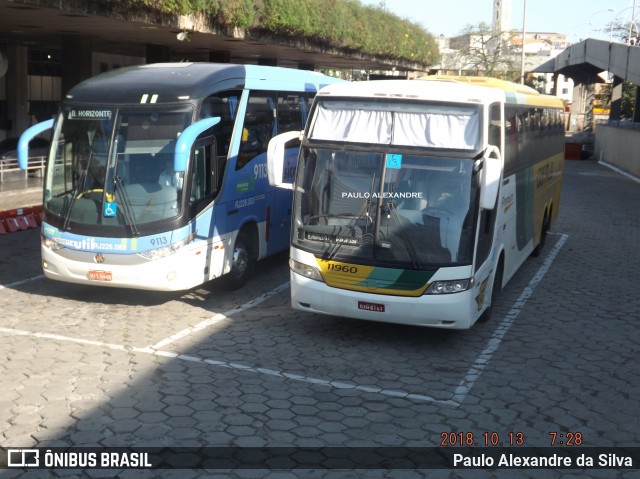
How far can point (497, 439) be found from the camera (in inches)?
283

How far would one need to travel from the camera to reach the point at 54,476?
20.4 feet

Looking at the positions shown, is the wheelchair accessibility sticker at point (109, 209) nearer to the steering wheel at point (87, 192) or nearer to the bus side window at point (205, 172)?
the steering wheel at point (87, 192)

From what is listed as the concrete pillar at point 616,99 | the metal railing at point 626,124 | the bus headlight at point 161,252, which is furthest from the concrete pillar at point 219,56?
the concrete pillar at point 616,99

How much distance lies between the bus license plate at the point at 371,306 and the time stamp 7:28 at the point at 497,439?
94.4 inches

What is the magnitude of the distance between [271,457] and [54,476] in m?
1.66

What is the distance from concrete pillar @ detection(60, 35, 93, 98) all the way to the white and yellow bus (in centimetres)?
1540

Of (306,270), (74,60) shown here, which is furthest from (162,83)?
(74,60)

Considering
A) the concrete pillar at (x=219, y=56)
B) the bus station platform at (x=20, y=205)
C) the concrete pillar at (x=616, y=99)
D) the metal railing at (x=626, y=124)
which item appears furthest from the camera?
the concrete pillar at (x=616, y=99)

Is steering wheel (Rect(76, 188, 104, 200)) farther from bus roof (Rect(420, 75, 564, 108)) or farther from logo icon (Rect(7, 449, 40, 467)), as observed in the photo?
bus roof (Rect(420, 75, 564, 108))

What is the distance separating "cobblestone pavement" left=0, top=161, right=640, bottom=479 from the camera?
716 cm

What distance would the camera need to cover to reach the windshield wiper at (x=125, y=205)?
10688 millimetres

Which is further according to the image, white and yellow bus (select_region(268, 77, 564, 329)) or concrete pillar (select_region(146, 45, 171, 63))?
concrete pillar (select_region(146, 45, 171, 63))

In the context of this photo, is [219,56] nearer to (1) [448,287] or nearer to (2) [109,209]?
(2) [109,209]

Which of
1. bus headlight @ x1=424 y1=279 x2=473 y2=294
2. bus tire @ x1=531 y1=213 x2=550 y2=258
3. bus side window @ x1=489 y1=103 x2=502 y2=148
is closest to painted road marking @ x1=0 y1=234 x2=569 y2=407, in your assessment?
bus headlight @ x1=424 y1=279 x2=473 y2=294
